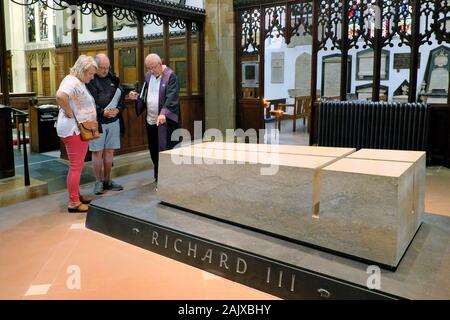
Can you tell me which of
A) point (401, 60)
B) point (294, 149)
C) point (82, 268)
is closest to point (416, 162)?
point (294, 149)

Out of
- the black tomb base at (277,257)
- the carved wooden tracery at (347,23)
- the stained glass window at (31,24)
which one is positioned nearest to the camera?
the black tomb base at (277,257)

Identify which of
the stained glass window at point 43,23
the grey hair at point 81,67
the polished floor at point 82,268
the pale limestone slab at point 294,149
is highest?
the stained glass window at point 43,23

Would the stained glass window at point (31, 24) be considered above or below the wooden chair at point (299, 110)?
above

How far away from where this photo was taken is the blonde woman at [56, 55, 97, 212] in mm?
3688

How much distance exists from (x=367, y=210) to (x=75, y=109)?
2554 millimetres

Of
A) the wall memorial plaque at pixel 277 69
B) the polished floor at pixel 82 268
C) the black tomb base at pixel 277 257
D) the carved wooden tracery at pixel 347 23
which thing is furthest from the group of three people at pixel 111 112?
the wall memorial plaque at pixel 277 69

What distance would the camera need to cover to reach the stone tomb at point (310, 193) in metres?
2.36

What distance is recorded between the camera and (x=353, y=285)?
2.19 metres

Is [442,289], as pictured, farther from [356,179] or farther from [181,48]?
[181,48]

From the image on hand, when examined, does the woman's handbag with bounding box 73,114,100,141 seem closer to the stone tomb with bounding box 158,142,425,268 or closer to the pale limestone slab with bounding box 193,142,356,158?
the stone tomb with bounding box 158,142,425,268

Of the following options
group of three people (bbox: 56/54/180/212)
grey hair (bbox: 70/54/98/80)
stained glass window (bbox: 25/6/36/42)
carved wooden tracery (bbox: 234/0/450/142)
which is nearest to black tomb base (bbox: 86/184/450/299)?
group of three people (bbox: 56/54/180/212)

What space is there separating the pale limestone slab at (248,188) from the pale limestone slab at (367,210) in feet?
0.35

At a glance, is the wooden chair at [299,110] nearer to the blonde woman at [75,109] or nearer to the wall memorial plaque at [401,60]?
the wall memorial plaque at [401,60]
